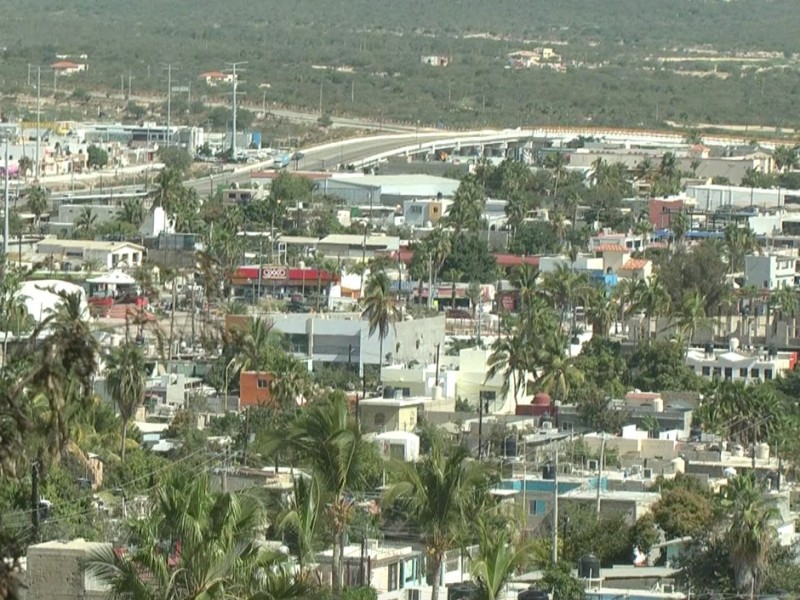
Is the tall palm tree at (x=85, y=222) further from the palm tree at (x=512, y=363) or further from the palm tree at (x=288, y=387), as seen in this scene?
the palm tree at (x=288, y=387)

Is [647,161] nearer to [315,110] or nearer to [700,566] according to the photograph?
[315,110]

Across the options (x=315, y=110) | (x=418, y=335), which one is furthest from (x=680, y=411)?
(x=315, y=110)

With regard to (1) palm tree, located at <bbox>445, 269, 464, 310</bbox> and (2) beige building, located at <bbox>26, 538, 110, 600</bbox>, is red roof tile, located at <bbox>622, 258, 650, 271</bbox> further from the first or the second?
(2) beige building, located at <bbox>26, 538, 110, 600</bbox>

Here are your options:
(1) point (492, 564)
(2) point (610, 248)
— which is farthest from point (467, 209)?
(1) point (492, 564)

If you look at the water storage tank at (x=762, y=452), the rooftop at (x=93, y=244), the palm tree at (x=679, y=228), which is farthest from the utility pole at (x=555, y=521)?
the palm tree at (x=679, y=228)

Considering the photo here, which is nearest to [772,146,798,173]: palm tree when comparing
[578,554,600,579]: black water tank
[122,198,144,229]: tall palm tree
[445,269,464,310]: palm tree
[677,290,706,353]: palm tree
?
[122,198,144,229]: tall palm tree

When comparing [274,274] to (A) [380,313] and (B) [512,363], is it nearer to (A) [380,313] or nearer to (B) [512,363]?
(A) [380,313]
